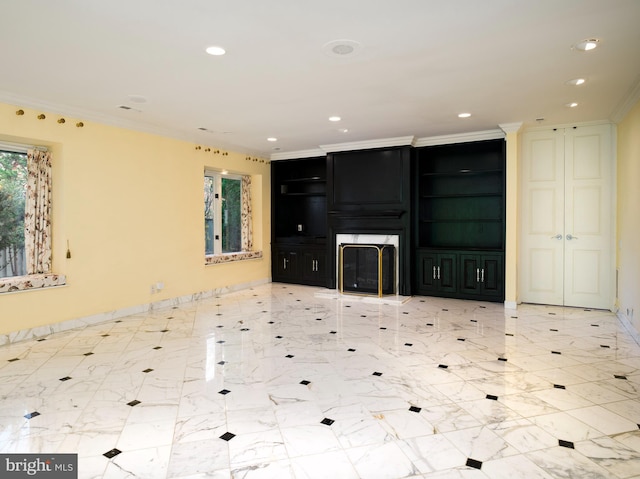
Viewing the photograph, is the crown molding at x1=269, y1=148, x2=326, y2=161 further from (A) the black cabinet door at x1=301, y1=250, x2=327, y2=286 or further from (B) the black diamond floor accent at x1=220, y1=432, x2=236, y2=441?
(B) the black diamond floor accent at x1=220, y1=432, x2=236, y2=441

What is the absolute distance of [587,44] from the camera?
10.4 feet

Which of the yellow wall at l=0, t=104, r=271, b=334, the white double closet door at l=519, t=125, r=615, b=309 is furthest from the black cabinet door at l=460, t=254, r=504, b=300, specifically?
the yellow wall at l=0, t=104, r=271, b=334

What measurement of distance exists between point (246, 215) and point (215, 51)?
17.0 feet

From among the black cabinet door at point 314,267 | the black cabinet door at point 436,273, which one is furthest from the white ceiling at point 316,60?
the black cabinet door at point 314,267

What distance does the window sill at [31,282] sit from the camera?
4.50 metres

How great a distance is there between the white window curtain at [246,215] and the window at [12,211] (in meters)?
3.91

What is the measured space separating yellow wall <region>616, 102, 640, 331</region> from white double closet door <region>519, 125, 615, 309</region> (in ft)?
0.94

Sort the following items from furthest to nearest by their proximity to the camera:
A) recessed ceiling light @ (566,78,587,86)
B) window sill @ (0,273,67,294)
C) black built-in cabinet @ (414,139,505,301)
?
black built-in cabinet @ (414,139,505,301) → window sill @ (0,273,67,294) → recessed ceiling light @ (566,78,587,86)

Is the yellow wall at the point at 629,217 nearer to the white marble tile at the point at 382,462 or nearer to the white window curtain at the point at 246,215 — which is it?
the white marble tile at the point at 382,462

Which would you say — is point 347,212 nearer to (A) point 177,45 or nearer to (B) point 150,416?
(A) point 177,45

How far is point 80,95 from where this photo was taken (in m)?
4.44

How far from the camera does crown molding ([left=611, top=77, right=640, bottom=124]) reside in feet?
14.1

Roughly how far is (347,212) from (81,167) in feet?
13.9
